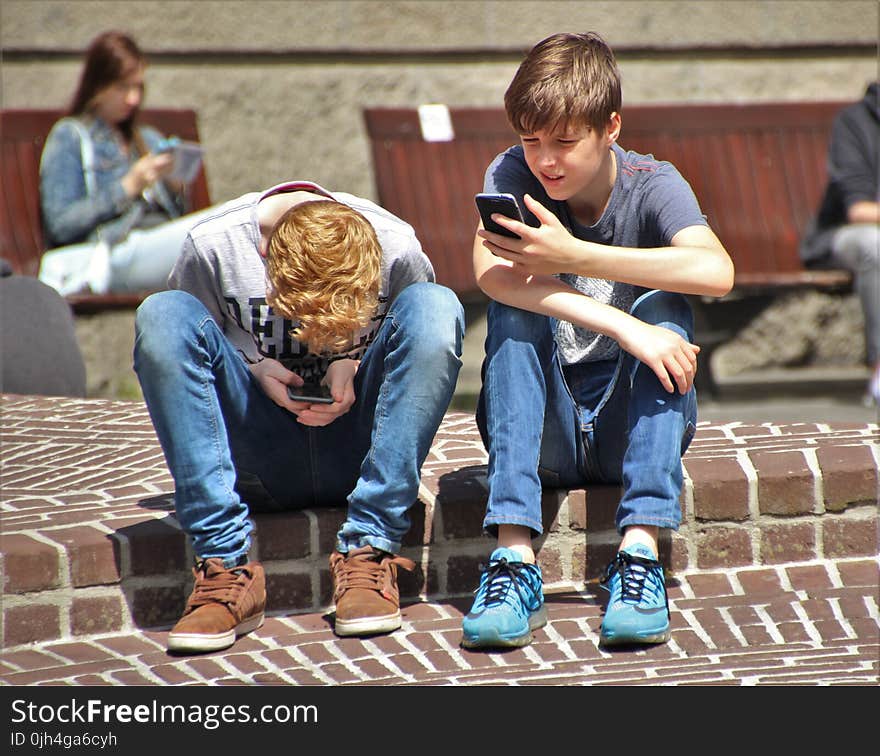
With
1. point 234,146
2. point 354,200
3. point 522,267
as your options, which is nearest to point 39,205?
point 234,146

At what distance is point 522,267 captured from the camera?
9.43 feet

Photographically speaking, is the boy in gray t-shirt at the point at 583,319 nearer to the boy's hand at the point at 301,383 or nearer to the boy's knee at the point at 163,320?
the boy's hand at the point at 301,383

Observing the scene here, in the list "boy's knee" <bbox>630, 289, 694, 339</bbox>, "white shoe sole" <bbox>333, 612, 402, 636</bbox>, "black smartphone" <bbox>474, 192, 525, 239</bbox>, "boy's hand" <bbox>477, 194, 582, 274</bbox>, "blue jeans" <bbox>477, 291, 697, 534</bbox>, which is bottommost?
"white shoe sole" <bbox>333, 612, 402, 636</bbox>

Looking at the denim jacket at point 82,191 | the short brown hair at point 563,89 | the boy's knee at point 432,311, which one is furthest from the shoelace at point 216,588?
the denim jacket at point 82,191

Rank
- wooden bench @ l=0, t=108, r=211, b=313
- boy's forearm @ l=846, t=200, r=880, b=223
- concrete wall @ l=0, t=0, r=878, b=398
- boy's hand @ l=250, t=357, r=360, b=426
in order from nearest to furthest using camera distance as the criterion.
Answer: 1. boy's hand @ l=250, t=357, r=360, b=426
2. boy's forearm @ l=846, t=200, r=880, b=223
3. wooden bench @ l=0, t=108, r=211, b=313
4. concrete wall @ l=0, t=0, r=878, b=398

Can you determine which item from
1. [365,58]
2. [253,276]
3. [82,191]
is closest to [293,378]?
[253,276]

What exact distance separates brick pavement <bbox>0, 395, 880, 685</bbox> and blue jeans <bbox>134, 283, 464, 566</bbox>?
8.1 inches

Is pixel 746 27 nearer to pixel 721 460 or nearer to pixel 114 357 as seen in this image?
pixel 114 357

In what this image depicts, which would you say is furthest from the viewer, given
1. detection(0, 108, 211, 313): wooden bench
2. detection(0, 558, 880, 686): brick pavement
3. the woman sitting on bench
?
detection(0, 108, 211, 313): wooden bench

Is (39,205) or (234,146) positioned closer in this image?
(39,205)

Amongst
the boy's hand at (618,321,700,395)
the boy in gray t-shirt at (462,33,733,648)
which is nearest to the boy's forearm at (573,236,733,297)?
the boy in gray t-shirt at (462,33,733,648)

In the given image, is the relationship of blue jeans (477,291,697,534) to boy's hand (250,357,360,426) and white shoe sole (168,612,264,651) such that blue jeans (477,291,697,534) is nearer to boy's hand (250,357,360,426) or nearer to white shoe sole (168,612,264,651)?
boy's hand (250,357,360,426)

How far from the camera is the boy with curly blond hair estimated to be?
2.81 m

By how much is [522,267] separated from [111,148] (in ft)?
11.1
